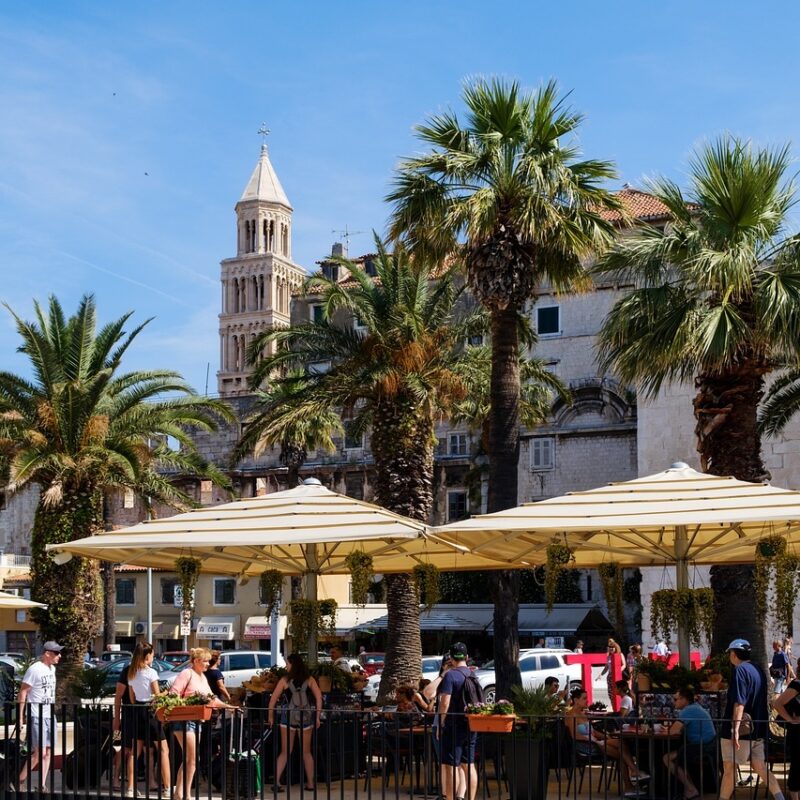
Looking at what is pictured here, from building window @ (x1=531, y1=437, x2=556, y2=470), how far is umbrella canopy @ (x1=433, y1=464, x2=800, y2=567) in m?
41.0

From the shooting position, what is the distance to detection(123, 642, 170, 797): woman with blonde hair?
39.1ft

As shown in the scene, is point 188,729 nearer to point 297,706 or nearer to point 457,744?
point 297,706

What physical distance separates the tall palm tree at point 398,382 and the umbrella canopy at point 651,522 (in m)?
11.3

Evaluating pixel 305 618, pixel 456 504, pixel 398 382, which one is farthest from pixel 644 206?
pixel 305 618

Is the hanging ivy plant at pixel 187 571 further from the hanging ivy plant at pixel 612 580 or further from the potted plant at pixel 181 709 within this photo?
the hanging ivy plant at pixel 612 580

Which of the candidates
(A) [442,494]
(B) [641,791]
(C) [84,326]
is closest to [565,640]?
(A) [442,494]

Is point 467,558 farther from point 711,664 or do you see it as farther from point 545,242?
point 545,242

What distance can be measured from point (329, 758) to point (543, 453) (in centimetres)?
4653

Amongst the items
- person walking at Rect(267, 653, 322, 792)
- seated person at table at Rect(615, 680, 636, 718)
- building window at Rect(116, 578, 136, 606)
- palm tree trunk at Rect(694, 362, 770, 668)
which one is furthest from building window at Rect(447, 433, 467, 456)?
person walking at Rect(267, 653, 322, 792)

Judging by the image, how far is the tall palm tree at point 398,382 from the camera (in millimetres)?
27391

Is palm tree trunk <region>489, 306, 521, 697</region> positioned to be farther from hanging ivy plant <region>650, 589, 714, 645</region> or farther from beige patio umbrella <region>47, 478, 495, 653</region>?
hanging ivy plant <region>650, 589, 714, 645</region>

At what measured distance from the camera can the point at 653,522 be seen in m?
12.3

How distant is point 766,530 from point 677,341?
18.6ft

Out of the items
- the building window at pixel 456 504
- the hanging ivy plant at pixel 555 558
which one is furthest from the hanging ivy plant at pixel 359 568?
the building window at pixel 456 504
